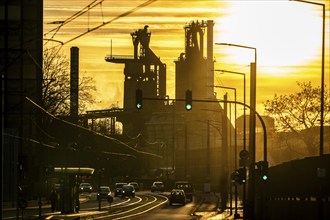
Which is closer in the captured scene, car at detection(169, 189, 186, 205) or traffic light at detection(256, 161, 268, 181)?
traffic light at detection(256, 161, 268, 181)

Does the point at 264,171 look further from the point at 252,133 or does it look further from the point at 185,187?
the point at 185,187

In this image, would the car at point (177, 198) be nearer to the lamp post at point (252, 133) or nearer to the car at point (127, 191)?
the car at point (127, 191)

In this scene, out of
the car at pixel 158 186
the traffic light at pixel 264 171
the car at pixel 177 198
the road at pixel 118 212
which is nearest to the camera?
the traffic light at pixel 264 171

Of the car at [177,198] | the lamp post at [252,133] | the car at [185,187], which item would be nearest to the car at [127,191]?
→ the car at [185,187]

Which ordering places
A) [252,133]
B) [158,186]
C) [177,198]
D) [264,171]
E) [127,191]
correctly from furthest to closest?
[158,186] → [127,191] → [177,198] → [252,133] → [264,171]

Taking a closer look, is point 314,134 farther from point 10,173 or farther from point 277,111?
point 10,173

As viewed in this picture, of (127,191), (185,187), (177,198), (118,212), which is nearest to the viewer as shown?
(118,212)

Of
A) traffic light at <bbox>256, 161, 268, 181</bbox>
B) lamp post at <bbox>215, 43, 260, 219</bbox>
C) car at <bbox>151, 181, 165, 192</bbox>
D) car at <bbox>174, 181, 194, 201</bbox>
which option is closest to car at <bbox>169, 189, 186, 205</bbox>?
car at <bbox>174, 181, 194, 201</bbox>

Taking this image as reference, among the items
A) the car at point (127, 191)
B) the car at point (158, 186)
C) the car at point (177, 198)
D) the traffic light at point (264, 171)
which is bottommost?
the car at point (158, 186)

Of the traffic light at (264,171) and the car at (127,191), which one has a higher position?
the traffic light at (264,171)

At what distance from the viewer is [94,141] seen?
170m

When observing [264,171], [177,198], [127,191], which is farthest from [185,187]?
[264,171]

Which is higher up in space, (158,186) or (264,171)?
(264,171)

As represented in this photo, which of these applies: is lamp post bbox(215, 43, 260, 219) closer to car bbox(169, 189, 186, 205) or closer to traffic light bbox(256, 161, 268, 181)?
traffic light bbox(256, 161, 268, 181)
